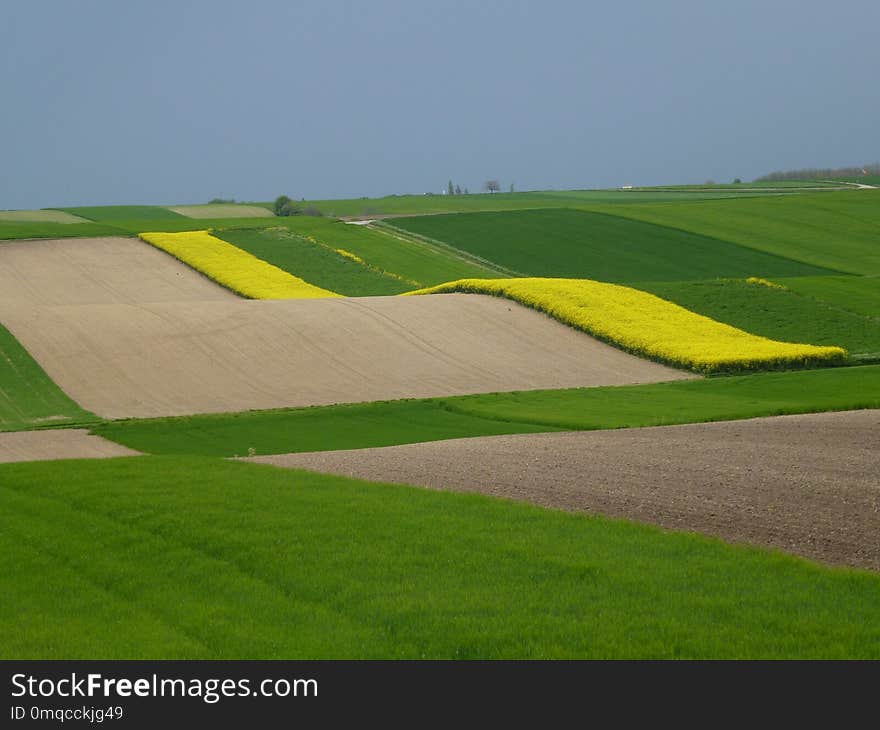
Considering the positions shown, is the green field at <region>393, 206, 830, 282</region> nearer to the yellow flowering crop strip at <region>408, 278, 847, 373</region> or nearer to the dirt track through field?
the yellow flowering crop strip at <region>408, 278, 847, 373</region>

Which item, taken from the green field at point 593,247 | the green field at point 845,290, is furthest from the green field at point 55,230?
the green field at point 845,290

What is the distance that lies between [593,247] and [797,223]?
18.7m

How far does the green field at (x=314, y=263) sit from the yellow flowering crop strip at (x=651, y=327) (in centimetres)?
407

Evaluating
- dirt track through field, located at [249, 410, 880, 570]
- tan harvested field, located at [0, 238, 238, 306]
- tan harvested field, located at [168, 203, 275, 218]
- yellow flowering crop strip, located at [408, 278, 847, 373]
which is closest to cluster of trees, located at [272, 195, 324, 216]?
tan harvested field, located at [168, 203, 275, 218]

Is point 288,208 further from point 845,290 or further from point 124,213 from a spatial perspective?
point 845,290

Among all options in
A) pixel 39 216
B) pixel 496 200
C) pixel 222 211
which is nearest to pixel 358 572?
pixel 39 216

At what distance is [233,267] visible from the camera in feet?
210

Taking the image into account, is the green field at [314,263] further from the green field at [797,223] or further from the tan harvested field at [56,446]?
the tan harvested field at [56,446]

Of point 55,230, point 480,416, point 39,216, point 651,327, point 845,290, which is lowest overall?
point 480,416

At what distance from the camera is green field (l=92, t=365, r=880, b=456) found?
2783 cm

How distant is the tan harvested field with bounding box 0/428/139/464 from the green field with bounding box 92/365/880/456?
0.52 metres
